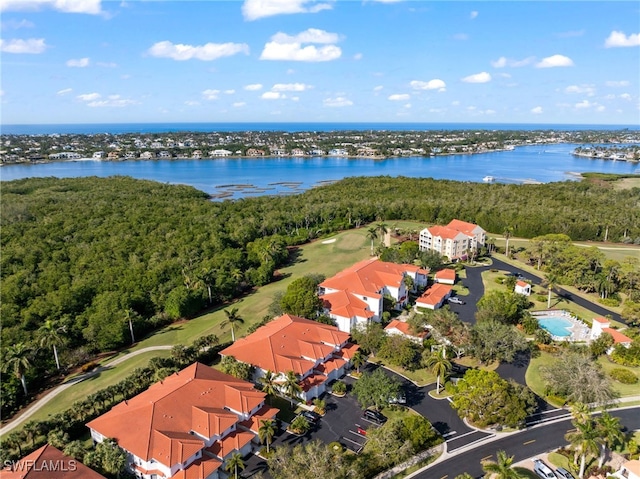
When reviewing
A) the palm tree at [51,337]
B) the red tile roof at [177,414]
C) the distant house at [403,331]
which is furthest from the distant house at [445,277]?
the palm tree at [51,337]

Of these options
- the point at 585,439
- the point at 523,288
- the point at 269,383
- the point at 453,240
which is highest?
the point at 453,240

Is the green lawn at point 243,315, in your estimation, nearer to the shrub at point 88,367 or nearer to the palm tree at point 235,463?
the shrub at point 88,367

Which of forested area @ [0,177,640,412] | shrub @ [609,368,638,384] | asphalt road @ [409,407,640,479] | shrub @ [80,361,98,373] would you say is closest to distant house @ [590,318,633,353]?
shrub @ [609,368,638,384]

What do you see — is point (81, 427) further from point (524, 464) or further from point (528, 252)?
point (528, 252)

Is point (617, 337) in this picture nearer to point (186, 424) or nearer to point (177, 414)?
point (186, 424)

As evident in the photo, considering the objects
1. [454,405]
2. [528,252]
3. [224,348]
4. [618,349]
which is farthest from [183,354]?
[528,252]

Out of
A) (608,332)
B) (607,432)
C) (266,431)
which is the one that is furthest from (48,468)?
(608,332)
